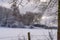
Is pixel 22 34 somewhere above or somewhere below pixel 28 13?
below

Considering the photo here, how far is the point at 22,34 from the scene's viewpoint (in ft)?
10.2

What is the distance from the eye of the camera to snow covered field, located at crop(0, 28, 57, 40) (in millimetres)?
3084

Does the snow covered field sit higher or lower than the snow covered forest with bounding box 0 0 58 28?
lower

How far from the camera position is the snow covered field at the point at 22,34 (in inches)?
121

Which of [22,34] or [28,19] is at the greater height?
[28,19]

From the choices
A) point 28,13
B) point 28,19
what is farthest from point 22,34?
point 28,13

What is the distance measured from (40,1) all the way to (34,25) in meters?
0.48

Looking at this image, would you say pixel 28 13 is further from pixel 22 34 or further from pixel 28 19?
pixel 22 34

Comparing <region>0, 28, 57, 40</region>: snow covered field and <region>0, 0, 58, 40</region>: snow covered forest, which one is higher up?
<region>0, 0, 58, 40</region>: snow covered forest

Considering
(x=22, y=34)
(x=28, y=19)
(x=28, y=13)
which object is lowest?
(x=22, y=34)

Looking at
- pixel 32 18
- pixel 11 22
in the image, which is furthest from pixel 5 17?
pixel 32 18

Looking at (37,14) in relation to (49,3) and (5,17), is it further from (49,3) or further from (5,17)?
(5,17)

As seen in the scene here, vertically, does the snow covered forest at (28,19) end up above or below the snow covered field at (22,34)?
above

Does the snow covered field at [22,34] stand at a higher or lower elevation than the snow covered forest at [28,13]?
lower
